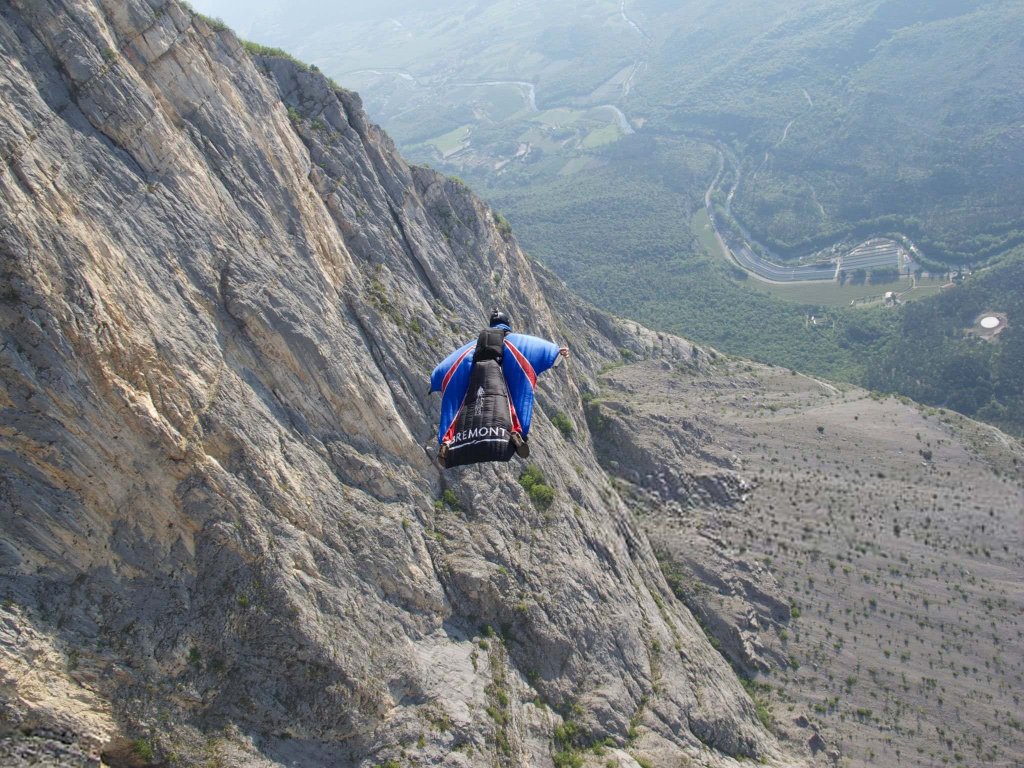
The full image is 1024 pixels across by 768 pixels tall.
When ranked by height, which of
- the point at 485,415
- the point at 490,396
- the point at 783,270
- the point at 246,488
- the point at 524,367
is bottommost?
the point at 246,488

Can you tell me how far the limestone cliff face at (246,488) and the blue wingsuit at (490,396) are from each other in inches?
338

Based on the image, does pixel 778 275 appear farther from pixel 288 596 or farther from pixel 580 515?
pixel 288 596

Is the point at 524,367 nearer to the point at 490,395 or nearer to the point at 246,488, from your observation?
the point at 490,395

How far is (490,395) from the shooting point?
61.4 ft

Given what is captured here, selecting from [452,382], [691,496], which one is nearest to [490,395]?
[452,382]

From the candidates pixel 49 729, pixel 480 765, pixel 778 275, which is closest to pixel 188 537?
pixel 49 729

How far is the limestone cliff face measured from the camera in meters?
19.2

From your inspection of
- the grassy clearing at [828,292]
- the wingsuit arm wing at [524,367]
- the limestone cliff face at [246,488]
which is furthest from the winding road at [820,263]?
the wingsuit arm wing at [524,367]

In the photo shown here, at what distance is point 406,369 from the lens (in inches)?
1341

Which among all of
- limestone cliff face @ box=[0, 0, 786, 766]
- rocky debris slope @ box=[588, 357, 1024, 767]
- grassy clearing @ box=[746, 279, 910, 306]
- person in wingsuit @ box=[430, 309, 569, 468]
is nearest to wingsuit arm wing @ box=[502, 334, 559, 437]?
person in wingsuit @ box=[430, 309, 569, 468]

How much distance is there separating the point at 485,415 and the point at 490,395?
2.47 feet

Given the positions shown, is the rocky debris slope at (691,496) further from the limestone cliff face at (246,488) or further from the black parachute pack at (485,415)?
the black parachute pack at (485,415)

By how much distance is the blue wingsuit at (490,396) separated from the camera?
1748 centimetres

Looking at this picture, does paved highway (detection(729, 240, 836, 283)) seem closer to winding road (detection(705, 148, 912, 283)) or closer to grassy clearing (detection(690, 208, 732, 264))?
winding road (detection(705, 148, 912, 283))
